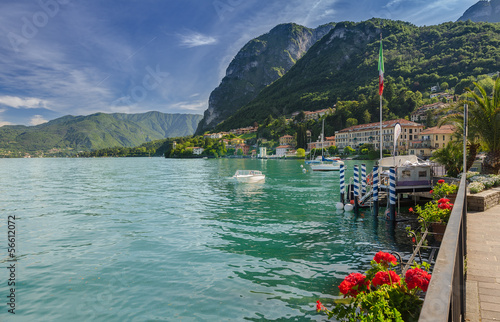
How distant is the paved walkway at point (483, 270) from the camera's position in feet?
15.4

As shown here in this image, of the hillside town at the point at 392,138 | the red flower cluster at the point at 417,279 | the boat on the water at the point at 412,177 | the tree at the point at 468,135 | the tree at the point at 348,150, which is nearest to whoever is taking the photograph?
the red flower cluster at the point at 417,279

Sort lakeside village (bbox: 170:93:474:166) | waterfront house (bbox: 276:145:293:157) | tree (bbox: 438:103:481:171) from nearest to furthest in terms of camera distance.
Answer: tree (bbox: 438:103:481:171)
lakeside village (bbox: 170:93:474:166)
waterfront house (bbox: 276:145:293:157)

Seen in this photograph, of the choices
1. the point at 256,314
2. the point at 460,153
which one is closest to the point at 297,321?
the point at 256,314

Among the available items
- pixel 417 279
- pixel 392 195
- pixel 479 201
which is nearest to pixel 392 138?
pixel 392 195

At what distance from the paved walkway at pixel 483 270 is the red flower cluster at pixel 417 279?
944mm

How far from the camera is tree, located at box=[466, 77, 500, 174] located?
68.9 feet

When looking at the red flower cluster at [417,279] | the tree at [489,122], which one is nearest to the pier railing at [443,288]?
the red flower cluster at [417,279]

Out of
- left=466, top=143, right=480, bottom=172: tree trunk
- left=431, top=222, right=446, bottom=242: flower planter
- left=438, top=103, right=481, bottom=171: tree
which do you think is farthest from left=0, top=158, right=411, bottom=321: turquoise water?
left=466, top=143, right=480, bottom=172: tree trunk

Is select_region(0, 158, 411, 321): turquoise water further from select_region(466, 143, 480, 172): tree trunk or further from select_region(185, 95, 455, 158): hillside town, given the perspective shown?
select_region(185, 95, 455, 158): hillside town

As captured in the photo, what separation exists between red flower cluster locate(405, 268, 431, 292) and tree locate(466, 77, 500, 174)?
2171 cm

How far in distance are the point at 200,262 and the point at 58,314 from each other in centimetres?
489

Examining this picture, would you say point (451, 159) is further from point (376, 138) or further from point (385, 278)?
point (376, 138)

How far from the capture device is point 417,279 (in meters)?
4.23

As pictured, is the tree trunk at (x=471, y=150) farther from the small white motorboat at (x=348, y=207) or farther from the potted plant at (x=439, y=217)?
the potted plant at (x=439, y=217)
